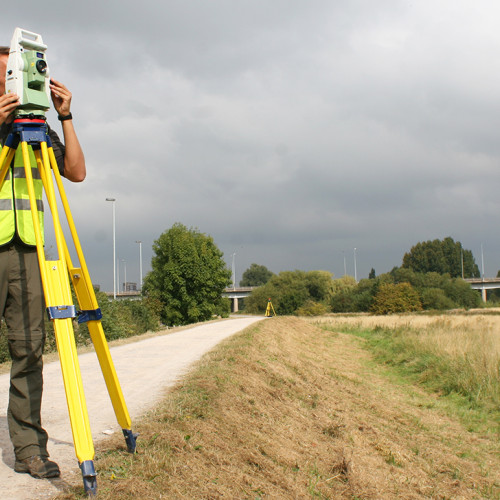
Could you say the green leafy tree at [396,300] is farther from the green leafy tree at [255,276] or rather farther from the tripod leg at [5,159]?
the green leafy tree at [255,276]

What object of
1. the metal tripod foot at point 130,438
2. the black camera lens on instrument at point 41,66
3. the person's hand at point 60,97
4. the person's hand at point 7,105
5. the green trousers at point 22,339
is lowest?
the metal tripod foot at point 130,438

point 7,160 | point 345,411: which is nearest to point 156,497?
point 7,160

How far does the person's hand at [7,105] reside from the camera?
2.91 m

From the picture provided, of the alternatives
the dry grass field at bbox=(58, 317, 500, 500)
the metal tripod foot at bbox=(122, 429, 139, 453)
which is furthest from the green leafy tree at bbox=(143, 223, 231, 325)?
the metal tripod foot at bbox=(122, 429, 139, 453)

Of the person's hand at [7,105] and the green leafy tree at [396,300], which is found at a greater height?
the person's hand at [7,105]

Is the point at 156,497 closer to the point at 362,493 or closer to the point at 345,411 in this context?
the point at 362,493

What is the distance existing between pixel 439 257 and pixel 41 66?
381 ft

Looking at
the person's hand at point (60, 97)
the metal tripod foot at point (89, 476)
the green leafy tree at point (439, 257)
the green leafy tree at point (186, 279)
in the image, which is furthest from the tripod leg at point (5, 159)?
the green leafy tree at point (439, 257)

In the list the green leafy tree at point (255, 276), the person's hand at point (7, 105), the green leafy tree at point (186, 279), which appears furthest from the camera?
the green leafy tree at point (255, 276)

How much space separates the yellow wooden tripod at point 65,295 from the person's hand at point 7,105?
0.08 metres

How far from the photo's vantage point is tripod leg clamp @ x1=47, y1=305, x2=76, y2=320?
2.77 meters

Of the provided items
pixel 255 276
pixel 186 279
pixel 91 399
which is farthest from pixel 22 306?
pixel 255 276

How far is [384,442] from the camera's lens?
6188 millimetres

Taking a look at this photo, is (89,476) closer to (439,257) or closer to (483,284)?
(483,284)
